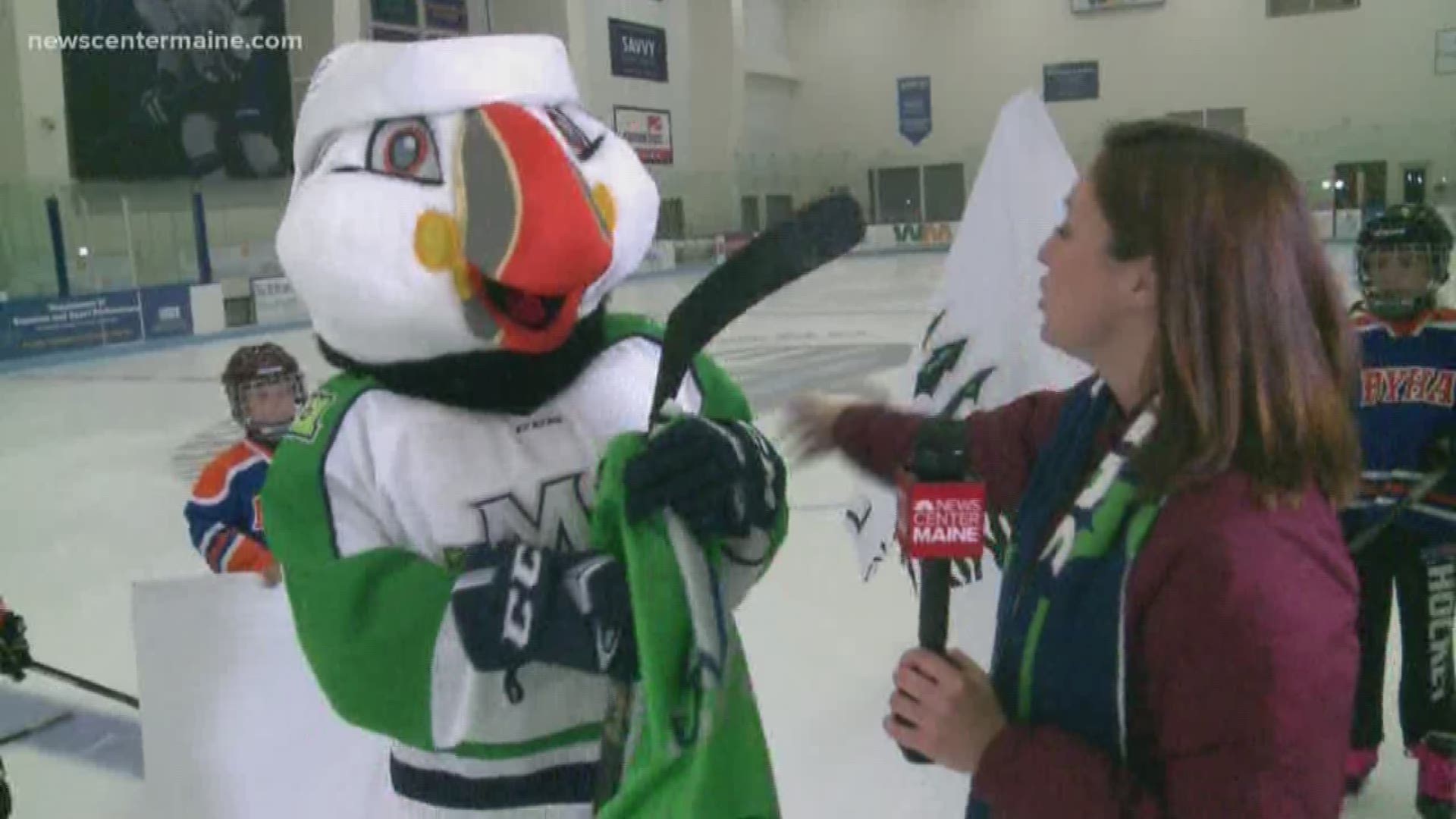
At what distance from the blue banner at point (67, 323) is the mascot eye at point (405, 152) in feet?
37.1

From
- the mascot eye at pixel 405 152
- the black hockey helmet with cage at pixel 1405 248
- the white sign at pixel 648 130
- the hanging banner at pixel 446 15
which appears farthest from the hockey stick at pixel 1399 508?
the white sign at pixel 648 130

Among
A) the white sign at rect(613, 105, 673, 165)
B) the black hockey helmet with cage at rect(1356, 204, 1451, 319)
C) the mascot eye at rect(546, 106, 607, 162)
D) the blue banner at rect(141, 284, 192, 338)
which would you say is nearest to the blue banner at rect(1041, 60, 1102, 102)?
the white sign at rect(613, 105, 673, 165)

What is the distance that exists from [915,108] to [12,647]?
897 inches

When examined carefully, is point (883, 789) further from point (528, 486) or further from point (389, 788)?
point (528, 486)

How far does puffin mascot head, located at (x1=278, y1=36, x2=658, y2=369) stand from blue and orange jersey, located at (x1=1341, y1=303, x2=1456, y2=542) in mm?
1560

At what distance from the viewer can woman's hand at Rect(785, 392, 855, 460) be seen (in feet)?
4.71

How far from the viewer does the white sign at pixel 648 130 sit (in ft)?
67.8

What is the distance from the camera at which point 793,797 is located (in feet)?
7.94

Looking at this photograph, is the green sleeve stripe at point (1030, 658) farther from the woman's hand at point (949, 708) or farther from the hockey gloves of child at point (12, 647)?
the hockey gloves of child at point (12, 647)

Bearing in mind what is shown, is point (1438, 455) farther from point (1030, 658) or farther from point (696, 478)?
point (696, 478)

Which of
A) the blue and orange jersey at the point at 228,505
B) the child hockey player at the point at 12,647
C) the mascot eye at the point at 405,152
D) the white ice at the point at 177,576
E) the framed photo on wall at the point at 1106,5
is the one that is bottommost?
the white ice at the point at 177,576

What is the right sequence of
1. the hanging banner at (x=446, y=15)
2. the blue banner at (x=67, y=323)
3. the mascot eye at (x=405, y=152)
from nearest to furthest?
1. the mascot eye at (x=405, y=152)
2. the blue banner at (x=67, y=323)
3. the hanging banner at (x=446, y=15)

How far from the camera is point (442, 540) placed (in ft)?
4.01

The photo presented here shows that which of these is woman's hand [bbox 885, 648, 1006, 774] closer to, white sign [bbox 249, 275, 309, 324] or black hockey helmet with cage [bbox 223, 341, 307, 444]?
black hockey helmet with cage [bbox 223, 341, 307, 444]
